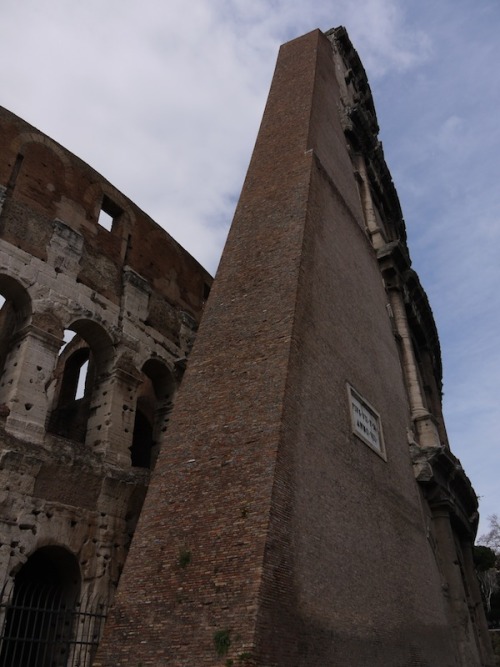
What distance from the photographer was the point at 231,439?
7.92m

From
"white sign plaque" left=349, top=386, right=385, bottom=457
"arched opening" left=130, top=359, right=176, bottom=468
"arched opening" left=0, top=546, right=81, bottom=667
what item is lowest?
"arched opening" left=0, top=546, right=81, bottom=667

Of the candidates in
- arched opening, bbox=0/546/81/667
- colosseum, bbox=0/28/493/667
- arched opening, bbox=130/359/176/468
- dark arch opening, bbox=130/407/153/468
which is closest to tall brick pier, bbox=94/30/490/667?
colosseum, bbox=0/28/493/667

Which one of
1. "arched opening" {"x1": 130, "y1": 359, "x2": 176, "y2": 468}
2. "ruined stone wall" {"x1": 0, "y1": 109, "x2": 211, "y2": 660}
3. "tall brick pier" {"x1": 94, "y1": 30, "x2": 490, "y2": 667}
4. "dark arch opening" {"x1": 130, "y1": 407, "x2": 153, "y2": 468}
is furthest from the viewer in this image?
"dark arch opening" {"x1": 130, "y1": 407, "x2": 153, "y2": 468}

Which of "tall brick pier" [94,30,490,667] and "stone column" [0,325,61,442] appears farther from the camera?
"stone column" [0,325,61,442]

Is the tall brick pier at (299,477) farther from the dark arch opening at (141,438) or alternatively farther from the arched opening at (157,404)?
the dark arch opening at (141,438)

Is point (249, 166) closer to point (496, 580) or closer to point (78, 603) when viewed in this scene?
point (78, 603)

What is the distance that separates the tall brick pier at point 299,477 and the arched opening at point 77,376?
9.20 feet

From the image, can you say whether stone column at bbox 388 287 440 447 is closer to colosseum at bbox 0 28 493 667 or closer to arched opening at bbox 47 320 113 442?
colosseum at bbox 0 28 493 667

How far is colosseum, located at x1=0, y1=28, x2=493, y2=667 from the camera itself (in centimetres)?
674

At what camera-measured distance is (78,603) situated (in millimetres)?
9445

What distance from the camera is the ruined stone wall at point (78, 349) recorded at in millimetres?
9492

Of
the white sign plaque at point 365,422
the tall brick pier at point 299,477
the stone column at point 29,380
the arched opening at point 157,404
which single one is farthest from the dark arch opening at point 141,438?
the white sign plaque at point 365,422

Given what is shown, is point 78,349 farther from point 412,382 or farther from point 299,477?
point 299,477

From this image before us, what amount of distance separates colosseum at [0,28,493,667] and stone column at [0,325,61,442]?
1.4 inches
